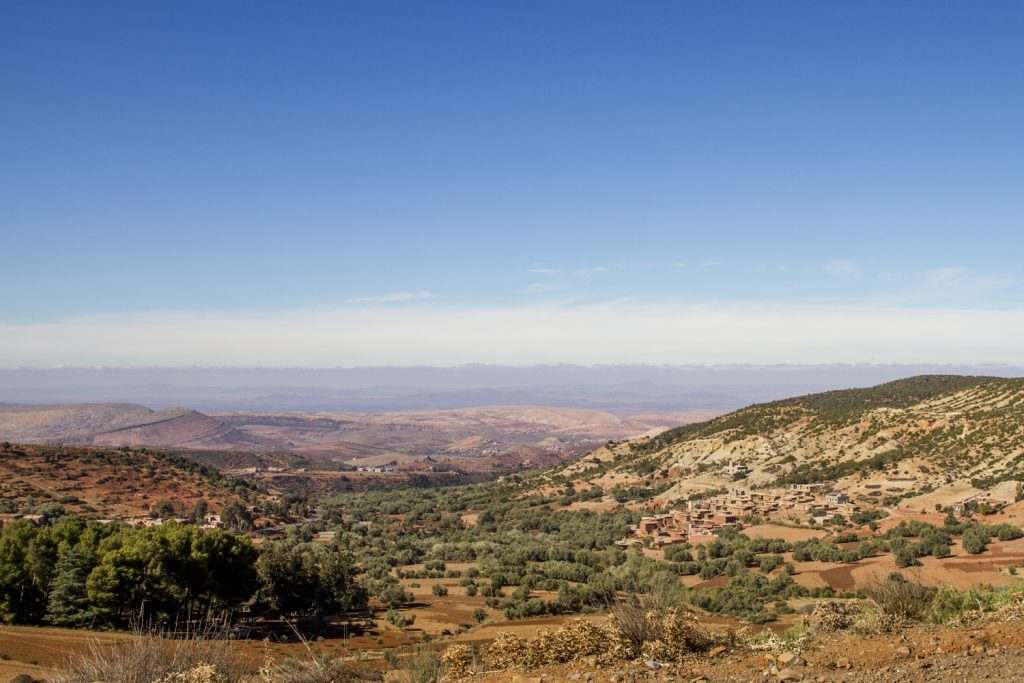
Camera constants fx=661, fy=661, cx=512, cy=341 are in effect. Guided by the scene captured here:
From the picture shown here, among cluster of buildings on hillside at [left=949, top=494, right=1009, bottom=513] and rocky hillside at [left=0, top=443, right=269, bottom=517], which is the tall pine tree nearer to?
rocky hillside at [left=0, top=443, right=269, bottom=517]

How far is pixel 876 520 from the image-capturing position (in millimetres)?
37812

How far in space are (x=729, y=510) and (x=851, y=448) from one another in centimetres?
1855

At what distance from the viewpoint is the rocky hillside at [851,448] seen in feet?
148

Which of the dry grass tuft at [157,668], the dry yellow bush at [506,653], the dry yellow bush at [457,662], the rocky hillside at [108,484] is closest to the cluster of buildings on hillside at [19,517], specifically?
the rocky hillside at [108,484]

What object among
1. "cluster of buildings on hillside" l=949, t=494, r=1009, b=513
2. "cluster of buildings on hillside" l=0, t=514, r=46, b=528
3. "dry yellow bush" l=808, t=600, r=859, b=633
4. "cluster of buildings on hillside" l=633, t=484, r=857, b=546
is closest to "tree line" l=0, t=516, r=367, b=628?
"cluster of buildings on hillside" l=0, t=514, r=46, b=528

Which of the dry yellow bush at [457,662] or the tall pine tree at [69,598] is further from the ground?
the dry yellow bush at [457,662]

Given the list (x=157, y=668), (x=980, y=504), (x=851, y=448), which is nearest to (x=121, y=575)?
(x=157, y=668)

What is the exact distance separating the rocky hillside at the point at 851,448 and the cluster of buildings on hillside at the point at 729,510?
9.53 ft

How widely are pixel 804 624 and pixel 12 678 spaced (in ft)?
49.1

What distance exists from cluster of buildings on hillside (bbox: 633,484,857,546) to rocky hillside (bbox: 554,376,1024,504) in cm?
291

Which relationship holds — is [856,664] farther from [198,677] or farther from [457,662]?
[198,677]

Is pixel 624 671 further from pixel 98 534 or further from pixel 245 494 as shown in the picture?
pixel 245 494

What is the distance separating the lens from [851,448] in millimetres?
56250

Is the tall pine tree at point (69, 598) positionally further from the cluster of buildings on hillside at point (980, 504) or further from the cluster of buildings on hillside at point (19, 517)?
the cluster of buildings on hillside at point (980, 504)
